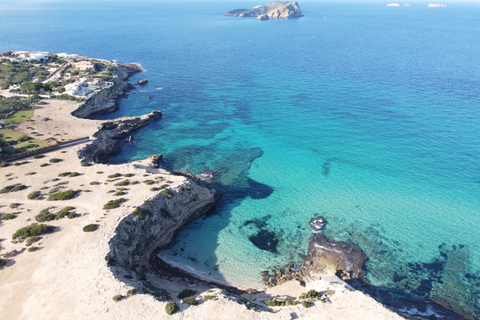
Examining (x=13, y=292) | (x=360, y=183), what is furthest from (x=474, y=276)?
(x=13, y=292)

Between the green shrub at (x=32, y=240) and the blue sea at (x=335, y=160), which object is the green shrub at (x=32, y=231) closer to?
the green shrub at (x=32, y=240)

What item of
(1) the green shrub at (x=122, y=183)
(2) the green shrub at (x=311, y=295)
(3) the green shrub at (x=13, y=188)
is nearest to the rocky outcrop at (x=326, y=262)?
(2) the green shrub at (x=311, y=295)

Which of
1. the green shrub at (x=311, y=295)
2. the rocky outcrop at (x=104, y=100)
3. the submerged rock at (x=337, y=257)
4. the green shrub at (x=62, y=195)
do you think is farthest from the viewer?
the rocky outcrop at (x=104, y=100)

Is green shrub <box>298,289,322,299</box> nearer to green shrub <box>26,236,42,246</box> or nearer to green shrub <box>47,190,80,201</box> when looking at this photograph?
green shrub <box>26,236,42,246</box>

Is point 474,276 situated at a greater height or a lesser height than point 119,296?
lesser

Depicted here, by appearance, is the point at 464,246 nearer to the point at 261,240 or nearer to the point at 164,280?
the point at 261,240

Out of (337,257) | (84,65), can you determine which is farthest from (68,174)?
(84,65)
